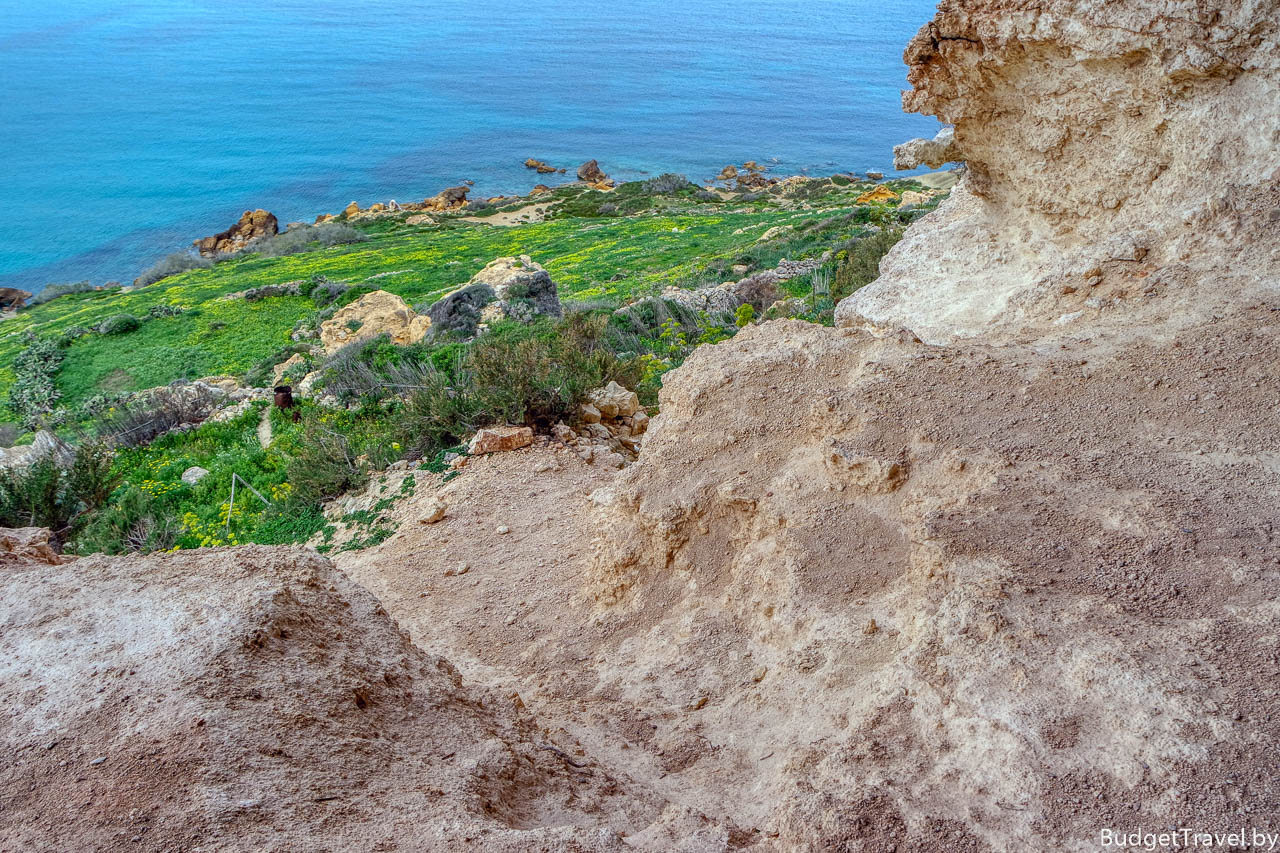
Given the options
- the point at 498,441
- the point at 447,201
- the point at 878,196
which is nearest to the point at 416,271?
the point at 498,441

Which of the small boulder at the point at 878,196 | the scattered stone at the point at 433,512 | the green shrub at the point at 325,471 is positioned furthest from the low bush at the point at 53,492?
the small boulder at the point at 878,196

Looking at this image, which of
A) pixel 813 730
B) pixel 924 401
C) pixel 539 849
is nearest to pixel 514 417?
pixel 924 401

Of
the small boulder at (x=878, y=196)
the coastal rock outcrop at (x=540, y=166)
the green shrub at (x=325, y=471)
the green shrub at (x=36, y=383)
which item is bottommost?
the green shrub at (x=36, y=383)

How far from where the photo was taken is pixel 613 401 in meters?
10.9

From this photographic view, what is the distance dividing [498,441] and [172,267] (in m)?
41.4

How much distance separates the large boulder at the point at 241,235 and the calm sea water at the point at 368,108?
4.38 meters

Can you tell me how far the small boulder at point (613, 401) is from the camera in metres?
10.8

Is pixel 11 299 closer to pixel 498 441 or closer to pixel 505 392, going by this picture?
pixel 505 392

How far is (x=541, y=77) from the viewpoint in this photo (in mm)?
97000

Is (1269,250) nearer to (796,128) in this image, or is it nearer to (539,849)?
(539,849)

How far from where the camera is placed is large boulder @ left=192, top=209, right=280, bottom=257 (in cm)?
4984

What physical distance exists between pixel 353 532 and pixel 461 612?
9.18 ft

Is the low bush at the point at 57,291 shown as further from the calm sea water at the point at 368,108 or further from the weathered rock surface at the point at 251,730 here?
the weathered rock surface at the point at 251,730

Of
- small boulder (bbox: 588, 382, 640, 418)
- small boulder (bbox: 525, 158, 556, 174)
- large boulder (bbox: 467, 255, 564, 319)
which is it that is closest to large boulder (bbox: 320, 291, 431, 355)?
large boulder (bbox: 467, 255, 564, 319)
